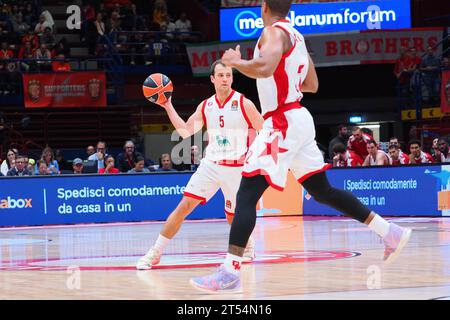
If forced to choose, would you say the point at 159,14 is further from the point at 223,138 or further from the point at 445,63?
the point at 223,138

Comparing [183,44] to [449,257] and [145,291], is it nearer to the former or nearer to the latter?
[449,257]

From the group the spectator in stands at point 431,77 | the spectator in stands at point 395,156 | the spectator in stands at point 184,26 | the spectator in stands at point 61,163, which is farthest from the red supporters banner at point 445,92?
the spectator in stands at point 61,163

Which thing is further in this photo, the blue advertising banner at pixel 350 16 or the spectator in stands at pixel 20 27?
the blue advertising banner at pixel 350 16

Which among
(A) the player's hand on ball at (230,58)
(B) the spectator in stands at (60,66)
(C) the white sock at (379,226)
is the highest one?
(B) the spectator in stands at (60,66)

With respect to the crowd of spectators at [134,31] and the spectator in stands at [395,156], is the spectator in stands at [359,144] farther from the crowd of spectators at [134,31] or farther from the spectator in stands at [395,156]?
the crowd of spectators at [134,31]

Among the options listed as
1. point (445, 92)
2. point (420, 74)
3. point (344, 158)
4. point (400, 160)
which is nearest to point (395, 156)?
point (400, 160)

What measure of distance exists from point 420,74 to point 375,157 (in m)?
8.53

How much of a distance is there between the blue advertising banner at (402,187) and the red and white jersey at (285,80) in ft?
38.7

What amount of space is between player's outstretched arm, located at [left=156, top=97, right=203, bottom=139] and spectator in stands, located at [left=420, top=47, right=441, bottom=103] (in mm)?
19316

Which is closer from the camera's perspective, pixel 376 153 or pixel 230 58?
pixel 230 58

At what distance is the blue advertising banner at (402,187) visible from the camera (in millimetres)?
19172

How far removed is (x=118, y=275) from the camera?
9195 mm

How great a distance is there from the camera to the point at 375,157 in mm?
20844

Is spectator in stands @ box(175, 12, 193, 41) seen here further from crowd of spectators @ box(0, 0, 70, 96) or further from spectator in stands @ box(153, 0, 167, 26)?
crowd of spectators @ box(0, 0, 70, 96)
